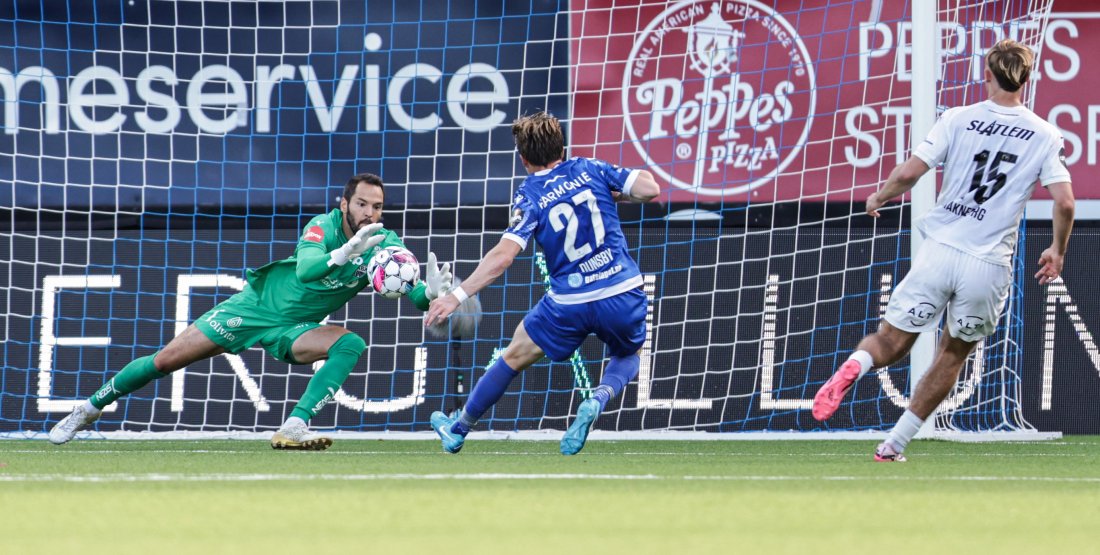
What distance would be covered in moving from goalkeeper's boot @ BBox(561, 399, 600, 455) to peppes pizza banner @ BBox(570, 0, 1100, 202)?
2.99m

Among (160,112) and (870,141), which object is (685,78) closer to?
(870,141)

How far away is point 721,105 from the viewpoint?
26.9 feet

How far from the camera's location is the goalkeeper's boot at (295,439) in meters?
6.03

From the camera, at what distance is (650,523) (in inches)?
116

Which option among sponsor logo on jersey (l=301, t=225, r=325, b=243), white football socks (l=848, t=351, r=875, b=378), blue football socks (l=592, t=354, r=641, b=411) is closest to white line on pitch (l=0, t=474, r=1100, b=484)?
white football socks (l=848, t=351, r=875, b=378)

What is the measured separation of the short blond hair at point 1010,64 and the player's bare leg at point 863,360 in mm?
889

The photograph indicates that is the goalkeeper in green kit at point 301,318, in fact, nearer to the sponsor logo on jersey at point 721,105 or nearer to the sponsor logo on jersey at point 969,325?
the sponsor logo on jersey at point 969,325

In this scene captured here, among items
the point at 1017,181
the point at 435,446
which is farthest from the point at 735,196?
the point at 1017,181

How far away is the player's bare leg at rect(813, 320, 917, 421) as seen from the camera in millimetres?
4910

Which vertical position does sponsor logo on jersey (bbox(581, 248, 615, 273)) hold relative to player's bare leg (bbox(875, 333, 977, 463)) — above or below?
above

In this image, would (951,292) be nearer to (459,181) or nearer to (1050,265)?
(1050,265)

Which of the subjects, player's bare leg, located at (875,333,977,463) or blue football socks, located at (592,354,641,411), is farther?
blue football socks, located at (592,354,641,411)

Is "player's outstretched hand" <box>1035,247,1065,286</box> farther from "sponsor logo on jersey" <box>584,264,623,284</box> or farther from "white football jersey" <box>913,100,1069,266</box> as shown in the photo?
"sponsor logo on jersey" <box>584,264,623,284</box>

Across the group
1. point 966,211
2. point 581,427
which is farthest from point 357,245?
point 966,211
